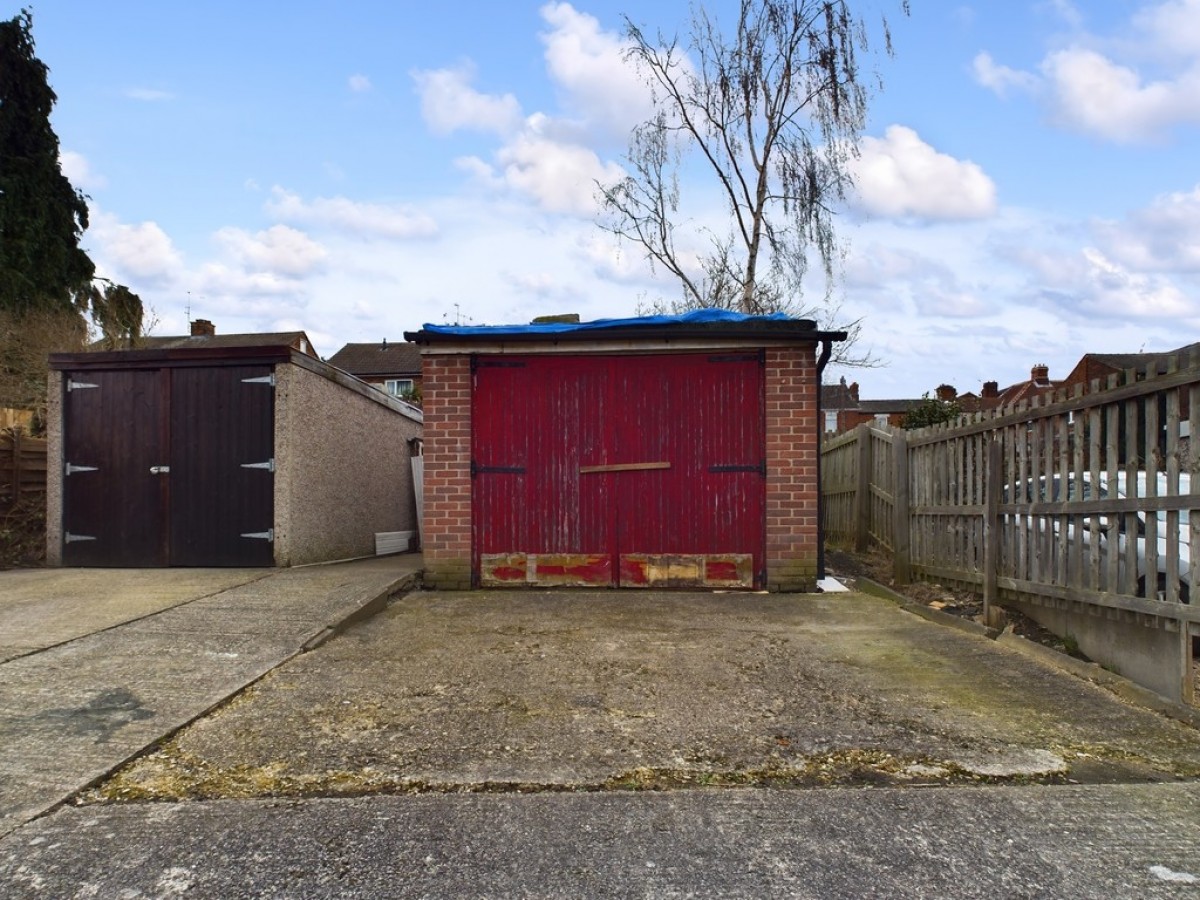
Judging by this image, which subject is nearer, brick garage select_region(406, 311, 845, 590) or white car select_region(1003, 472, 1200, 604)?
white car select_region(1003, 472, 1200, 604)

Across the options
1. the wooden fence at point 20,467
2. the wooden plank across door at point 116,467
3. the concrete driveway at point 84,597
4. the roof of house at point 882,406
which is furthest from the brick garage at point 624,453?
the roof of house at point 882,406

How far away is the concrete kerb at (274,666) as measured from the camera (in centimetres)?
279

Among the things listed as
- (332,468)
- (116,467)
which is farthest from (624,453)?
(116,467)

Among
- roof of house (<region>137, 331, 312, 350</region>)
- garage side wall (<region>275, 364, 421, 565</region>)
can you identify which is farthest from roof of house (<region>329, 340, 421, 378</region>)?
garage side wall (<region>275, 364, 421, 565</region>)

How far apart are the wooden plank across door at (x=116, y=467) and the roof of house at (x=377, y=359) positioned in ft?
131

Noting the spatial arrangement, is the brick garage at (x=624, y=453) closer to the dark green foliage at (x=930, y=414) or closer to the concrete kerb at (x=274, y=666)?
the concrete kerb at (x=274, y=666)

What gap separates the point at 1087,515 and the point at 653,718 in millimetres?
2886

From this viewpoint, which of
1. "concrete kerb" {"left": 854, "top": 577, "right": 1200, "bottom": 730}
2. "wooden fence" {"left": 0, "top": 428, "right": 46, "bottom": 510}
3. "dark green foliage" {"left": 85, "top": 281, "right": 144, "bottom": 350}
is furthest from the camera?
"dark green foliage" {"left": 85, "top": 281, "right": 144, "bottom": 350}

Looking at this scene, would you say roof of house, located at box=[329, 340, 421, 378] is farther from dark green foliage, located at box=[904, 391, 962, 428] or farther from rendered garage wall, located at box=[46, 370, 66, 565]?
rendered garage wall, located at box=[46, 370, 66, 565]

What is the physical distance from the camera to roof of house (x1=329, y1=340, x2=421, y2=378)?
47938 mm

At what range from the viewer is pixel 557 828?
2498 millimetres

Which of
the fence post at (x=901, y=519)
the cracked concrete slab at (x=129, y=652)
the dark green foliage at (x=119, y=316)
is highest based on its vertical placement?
the dark green foliage at (x=119, y=316)

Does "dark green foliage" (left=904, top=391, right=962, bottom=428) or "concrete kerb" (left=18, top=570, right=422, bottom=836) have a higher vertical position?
"dark green foliage" (left=904, top=391, right=962, bottom=428)

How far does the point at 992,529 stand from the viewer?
5.55m
